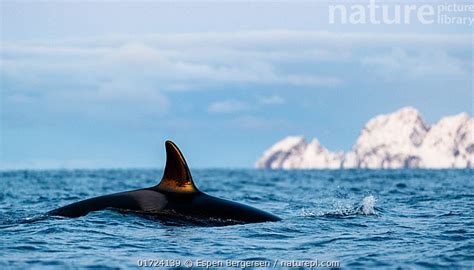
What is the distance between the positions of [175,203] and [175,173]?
26.2 inches

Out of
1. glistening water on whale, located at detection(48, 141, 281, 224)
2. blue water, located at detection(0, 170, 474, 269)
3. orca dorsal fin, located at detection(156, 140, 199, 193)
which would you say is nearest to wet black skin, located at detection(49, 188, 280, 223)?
glistening water on whale, located at detection(48, 141, 281, 224)

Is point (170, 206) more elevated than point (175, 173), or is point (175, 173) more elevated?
point (175, 173)

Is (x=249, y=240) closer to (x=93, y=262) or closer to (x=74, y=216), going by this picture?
(x=93, y=262)

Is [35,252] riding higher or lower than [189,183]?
lower

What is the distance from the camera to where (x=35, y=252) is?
43.9 ft

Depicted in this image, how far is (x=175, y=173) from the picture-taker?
1692 cm

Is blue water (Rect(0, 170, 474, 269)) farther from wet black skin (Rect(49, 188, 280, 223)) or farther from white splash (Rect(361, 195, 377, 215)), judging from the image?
white splash (Rect(361, 195, 377, 215))

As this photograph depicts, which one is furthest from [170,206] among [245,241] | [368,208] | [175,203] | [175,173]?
[368,208]

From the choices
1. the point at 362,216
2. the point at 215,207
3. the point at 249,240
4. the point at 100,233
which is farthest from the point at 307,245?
the point at 362,216

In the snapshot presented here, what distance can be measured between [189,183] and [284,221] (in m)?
2.47

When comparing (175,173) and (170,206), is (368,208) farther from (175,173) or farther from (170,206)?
(170,206)

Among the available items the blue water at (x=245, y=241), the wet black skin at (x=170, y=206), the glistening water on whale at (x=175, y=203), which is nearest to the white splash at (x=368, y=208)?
the blue water at (x=245, y=241)

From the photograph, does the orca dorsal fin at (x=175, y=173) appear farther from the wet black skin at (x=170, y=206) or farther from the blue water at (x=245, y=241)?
the blue water at (x=245, y=241)

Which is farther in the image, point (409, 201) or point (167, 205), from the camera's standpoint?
point (409, 201)
